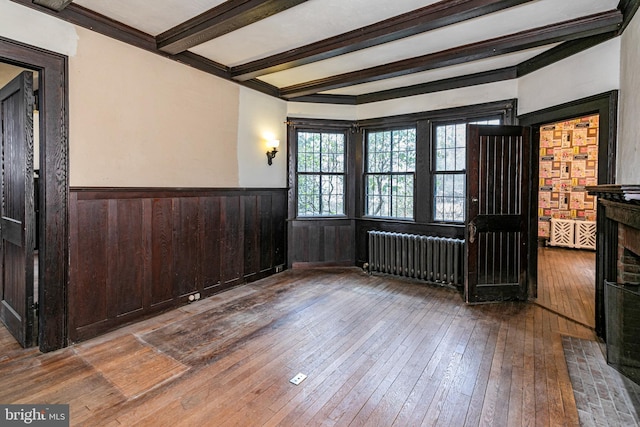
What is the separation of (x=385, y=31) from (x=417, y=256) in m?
3.19

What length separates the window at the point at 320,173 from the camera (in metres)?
5.83

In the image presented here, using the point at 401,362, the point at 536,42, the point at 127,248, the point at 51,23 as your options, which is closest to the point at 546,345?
the point at 401,362

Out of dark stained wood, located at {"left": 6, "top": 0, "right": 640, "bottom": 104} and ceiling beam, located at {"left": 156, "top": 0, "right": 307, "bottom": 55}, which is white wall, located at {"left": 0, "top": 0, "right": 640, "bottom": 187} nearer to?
dark stained wood, located at {"left": 6, "top": 0, "right": 640, "bottom": 104}

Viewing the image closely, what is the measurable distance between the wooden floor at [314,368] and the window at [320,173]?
225 cm

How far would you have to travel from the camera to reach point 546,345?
3057 mm

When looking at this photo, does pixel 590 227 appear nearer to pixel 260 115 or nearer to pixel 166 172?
pixel 260 115

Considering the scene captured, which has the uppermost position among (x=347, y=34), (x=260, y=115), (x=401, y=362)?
(x=347, y=34)

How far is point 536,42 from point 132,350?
16.2 feet

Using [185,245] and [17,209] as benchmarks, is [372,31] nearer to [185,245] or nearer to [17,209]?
[185,245]

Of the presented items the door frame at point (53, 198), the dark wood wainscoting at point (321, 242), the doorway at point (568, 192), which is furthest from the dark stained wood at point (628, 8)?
the door frame at point (53, 198)

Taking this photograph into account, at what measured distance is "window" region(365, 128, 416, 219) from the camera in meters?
5.47

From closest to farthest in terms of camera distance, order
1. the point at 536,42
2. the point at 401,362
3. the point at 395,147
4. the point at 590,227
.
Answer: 1. the point at 401,362
2. the point at 536,42
3. the point at 395,147
4. the point at 590,227

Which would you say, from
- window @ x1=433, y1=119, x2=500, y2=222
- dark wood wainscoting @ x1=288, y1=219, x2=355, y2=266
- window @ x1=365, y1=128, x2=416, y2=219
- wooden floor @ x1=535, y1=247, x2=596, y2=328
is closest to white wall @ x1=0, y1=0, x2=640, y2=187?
window @ x1=433, y1=119, x2=500, y2=222

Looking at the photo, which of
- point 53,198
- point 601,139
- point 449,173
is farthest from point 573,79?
point 53,198
